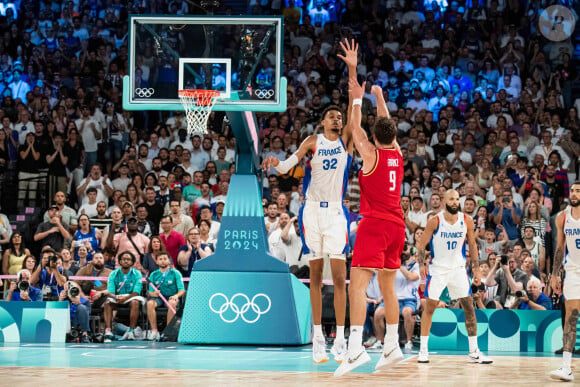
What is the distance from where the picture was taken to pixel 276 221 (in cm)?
1598

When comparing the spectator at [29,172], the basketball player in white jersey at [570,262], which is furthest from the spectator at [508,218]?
the spectator at [29,172]

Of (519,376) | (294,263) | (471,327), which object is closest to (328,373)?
(519,376)

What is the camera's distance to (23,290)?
15.0 meters

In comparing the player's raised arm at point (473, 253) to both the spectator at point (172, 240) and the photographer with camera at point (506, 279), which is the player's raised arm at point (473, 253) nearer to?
the photographer with camera at point (506, 279)

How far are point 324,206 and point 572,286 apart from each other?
9.12 ft

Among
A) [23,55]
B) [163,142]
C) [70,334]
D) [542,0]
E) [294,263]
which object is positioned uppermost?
[542,0]

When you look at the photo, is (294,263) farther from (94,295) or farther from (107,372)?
(107,372)

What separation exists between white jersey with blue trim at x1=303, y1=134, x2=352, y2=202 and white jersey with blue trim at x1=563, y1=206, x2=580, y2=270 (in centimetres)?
246

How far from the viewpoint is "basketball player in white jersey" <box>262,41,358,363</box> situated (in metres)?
9.80

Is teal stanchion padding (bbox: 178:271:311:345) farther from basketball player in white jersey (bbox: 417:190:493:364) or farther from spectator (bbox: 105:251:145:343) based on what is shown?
spectator (bbox: 105:251:145:343)

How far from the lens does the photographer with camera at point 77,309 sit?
46.8ft

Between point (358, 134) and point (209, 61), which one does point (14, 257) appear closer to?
point (209, 61)

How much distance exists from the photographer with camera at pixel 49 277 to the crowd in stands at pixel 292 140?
1.4 inches

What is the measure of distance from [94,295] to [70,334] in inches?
39.2
